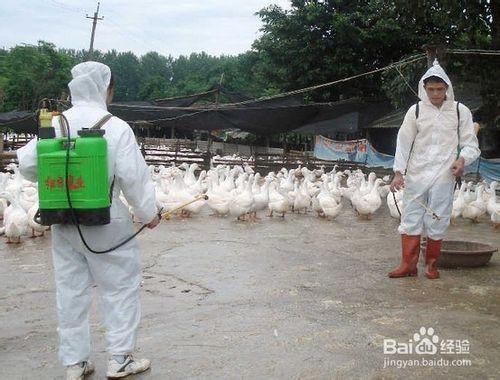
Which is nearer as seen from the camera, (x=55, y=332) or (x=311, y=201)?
(x=55, y=332)

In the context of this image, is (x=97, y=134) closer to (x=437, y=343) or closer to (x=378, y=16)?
(x=437, y=343)

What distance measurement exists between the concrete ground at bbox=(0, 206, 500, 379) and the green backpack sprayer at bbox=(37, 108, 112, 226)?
3.35ft

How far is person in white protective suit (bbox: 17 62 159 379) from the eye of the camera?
3.04 meters

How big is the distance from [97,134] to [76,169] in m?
0.22

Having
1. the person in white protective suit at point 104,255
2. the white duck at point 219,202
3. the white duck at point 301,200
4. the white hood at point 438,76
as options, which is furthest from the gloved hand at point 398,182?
the white duck at point 301,200

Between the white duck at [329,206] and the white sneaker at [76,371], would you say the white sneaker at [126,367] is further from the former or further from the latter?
the white duck at [329,206]

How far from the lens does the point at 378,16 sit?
69.6ft

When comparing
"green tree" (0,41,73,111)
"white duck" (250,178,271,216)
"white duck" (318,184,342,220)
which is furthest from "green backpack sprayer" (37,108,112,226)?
"green tree" (0,41,73,111)

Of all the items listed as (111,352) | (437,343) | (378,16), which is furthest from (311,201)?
(378,16)

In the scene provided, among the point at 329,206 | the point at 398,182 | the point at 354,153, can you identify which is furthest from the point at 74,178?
the point at 354,153

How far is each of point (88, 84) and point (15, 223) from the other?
4837mm

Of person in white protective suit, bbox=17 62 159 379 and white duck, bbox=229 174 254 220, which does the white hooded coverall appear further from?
white duck, bbox=229 174 254 220

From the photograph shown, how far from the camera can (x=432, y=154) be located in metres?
5.27

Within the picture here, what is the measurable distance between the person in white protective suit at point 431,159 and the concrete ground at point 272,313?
0.46m
